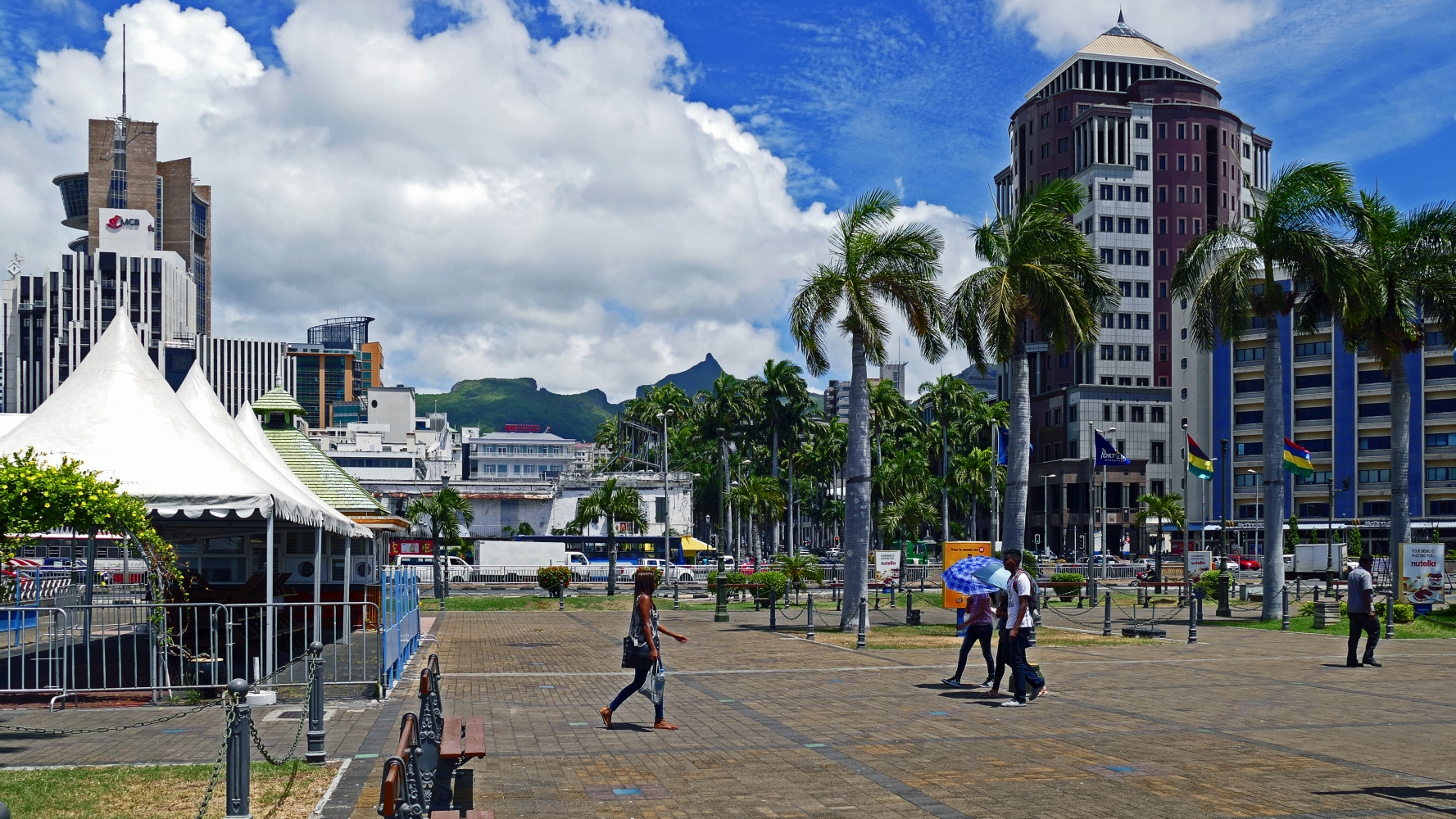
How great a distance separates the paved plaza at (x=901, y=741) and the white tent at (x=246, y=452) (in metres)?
2.76

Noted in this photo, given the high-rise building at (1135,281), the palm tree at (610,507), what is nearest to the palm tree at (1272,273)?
the palm tree at (610,507)

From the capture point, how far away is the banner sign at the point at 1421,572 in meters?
31.0

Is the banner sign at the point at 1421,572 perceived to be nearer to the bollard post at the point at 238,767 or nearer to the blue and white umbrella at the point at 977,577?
the blue and white umbrella at the point at 977,577

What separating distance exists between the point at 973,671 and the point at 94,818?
13.1m

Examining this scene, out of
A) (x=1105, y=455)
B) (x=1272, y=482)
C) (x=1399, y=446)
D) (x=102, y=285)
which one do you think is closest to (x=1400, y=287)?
(x=1399, y=446)

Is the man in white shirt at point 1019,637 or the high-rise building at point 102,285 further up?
the high-rise building at point 102,285

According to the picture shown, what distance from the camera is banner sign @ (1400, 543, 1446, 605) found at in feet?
102

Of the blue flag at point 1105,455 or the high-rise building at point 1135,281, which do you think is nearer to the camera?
the blue flag at point 1105,455

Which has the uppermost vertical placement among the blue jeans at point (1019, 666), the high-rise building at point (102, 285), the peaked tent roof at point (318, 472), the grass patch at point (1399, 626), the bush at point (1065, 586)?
the high-rise building at point (102, 285)

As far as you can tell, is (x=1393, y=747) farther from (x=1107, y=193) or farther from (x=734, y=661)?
(x=1107, y=193)

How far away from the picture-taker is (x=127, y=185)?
155375mm

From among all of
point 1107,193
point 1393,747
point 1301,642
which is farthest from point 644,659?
point 1107,193

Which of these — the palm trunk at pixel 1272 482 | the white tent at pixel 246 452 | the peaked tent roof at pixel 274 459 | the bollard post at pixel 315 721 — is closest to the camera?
the bollard post at pixel 315 721

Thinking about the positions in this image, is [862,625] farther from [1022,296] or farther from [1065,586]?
[1065,586]
